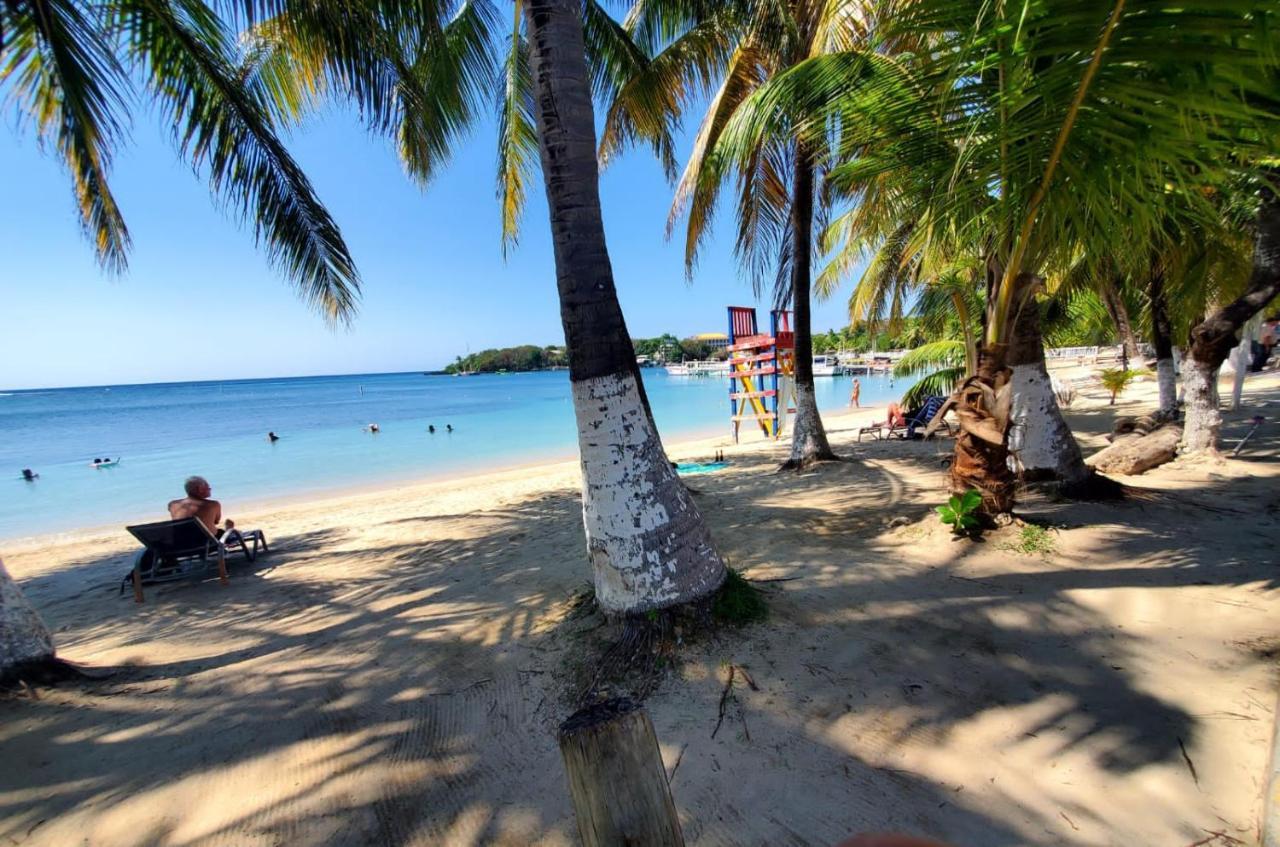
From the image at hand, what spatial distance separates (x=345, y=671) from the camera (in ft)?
10.4

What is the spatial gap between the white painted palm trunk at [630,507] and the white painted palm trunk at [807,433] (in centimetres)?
576

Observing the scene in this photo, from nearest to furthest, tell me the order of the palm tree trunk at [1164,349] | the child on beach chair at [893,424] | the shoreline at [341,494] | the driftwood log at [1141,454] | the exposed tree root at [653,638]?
the exposed tree root at [653,638], the driftwood log at [1141,454], the palm tree trunk at [1164,349], the shoreline at [341,494], the child on beach chair at [893,424]

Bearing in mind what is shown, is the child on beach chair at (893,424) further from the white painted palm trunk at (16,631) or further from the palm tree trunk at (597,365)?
the white painted palm trunk at (16,631)

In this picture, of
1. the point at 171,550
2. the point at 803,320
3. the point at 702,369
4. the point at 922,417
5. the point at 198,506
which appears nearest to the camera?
the point at 171,550

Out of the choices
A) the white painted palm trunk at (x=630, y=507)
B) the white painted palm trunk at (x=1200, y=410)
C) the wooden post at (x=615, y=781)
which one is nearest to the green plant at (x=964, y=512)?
the white painted palm trunk at (x=630, y=507)

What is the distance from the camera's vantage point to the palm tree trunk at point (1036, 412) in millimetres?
4949

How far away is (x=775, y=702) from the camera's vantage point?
7.99 ft

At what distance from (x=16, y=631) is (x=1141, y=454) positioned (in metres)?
9.88

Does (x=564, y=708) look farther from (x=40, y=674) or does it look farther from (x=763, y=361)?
(x=763, y=361)

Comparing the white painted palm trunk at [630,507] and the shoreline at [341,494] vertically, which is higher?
the white painted palm trunk at [630,507]

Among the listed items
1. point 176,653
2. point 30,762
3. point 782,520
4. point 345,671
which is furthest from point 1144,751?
point 176,653

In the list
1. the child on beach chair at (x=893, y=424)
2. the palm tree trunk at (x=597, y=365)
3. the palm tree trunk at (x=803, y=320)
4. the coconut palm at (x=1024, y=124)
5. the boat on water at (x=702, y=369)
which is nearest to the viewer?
the coconut palm at (x=1024, y=124)

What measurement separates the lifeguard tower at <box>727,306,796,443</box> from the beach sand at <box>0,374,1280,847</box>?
9050 millimetres

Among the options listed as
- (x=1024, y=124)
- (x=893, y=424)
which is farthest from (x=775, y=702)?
(x=893, y=424)
